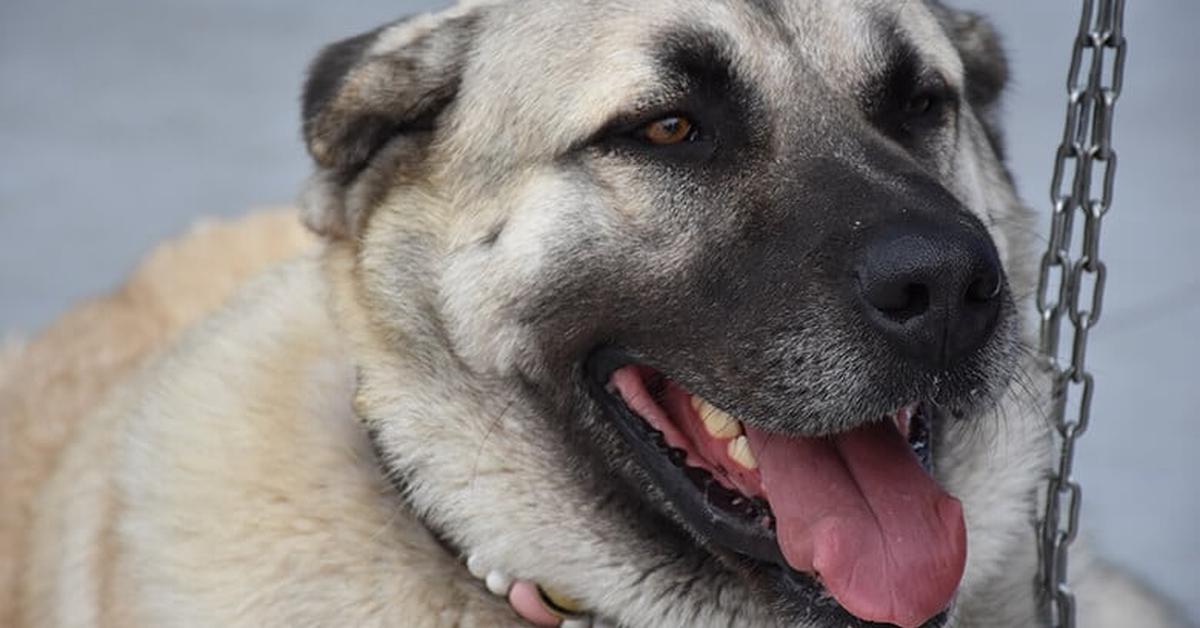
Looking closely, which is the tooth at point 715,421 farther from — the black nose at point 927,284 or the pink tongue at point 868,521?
the black nose at point 927,284

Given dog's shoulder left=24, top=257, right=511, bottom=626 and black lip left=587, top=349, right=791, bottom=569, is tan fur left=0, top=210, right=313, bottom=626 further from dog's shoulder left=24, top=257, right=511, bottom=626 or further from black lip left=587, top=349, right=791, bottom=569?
black lip left=587, top=349, right=791, bottom=569

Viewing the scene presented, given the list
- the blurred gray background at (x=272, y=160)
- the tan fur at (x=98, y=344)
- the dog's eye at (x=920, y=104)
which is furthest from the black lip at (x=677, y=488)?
the blurred gray background at (x=272, y=160)

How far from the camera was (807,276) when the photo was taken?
2.73 metres

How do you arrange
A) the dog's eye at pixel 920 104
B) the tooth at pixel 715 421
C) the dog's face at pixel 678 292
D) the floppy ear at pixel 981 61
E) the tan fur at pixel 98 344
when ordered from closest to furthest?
the dog's face at pixel 678 292 → the tooth at pixel 715 421 → the dog's eye at pixel 920 104 → the floppy ear at pixel 981 61 → the tan fur at pixel 98 344

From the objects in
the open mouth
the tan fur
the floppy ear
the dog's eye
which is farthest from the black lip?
the tan fur

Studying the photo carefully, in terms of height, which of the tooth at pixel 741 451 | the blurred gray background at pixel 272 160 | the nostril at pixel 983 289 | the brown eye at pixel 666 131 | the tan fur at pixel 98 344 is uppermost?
the brown eye at pixel 666 131

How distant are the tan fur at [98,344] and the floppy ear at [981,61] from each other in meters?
1.63

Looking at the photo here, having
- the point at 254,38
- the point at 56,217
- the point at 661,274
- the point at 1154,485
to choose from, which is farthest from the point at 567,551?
the point at 254,38

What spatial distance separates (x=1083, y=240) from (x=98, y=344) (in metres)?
2.34

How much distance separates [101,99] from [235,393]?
554 cm

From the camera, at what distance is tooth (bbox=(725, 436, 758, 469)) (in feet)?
9.70

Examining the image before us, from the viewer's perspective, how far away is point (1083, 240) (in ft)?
10.0

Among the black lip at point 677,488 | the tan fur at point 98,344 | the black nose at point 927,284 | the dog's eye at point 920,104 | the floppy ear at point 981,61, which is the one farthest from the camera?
the tan fur at point 98,344

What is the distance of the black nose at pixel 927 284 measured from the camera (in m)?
2.64
